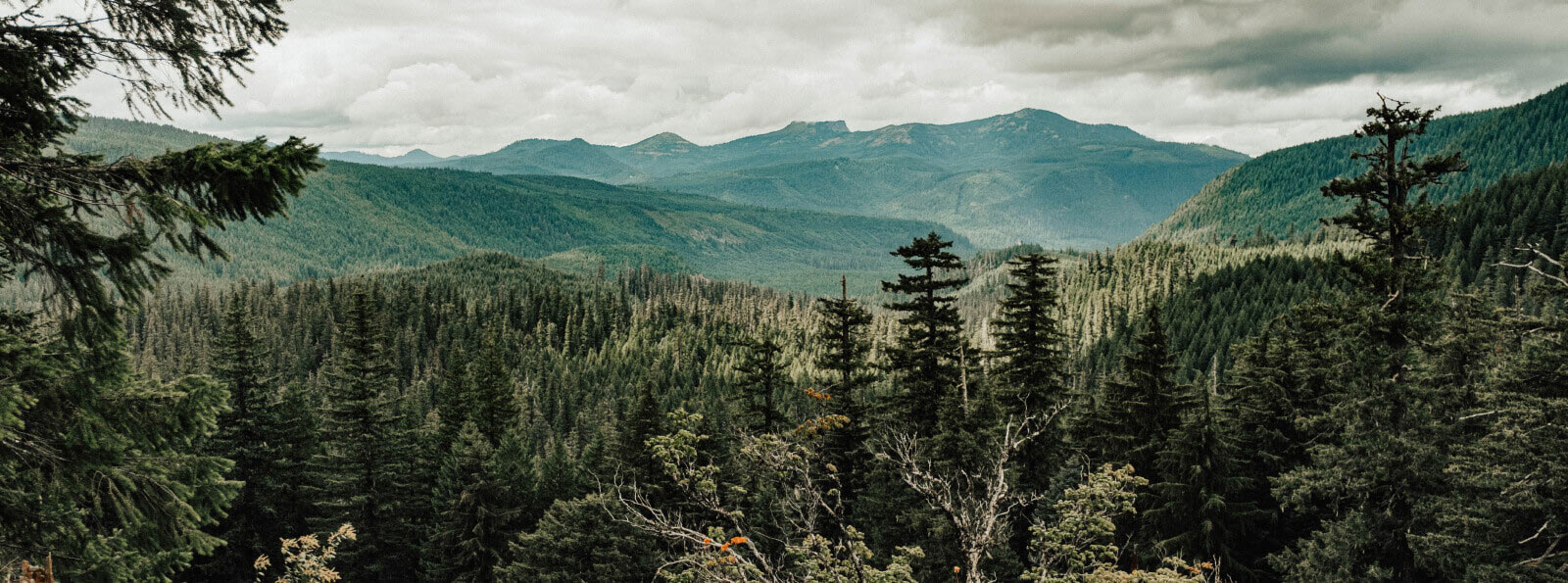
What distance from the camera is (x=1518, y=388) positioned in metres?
18.7

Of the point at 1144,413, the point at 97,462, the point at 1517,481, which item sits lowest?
the point at 1144,413

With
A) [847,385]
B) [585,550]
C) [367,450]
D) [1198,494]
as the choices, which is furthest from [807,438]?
[367,450]

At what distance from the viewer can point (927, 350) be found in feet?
98.4

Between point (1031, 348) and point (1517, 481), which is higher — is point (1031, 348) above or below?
above

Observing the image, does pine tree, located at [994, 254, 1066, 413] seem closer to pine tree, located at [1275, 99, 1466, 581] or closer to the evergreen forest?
the evergreen forest

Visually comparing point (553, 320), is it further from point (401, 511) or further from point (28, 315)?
point (28, 315)

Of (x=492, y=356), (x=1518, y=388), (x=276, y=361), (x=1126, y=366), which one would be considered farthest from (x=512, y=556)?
(x=276, y=361)

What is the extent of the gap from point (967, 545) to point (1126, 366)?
2353cm

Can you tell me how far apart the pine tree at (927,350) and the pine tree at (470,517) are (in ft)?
67.6

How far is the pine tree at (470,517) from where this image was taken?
3741cm

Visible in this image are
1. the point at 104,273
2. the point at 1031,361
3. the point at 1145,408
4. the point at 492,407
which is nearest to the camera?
the point at 104,273

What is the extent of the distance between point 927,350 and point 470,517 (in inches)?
939

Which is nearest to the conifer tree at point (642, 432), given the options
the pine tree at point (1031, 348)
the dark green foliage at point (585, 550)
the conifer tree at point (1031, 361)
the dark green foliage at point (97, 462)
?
the dark green foliage at point (585, 550)

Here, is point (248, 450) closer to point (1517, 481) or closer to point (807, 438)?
point (807, 438)
